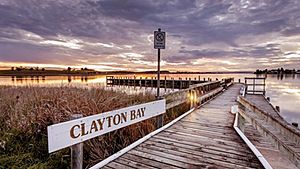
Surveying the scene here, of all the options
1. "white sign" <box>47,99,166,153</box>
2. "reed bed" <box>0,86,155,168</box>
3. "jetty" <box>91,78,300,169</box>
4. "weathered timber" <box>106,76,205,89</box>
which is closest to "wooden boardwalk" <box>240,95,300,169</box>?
"jetty" <box>91,78,300,169</box>

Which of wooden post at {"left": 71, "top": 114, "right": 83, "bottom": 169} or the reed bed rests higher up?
wooden post at {"left": 71, "top": 114, "right": 83, "bottom": 169}

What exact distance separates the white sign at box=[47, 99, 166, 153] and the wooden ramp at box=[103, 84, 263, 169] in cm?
59

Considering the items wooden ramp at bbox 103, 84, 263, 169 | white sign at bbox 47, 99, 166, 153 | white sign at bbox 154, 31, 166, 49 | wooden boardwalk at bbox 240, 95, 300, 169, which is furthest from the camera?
white sign at bbox 154, 31, 166, 49

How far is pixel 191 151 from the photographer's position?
11.7ft

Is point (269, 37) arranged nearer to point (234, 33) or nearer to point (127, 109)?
point (234, 33)

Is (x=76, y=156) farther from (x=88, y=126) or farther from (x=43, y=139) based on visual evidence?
(x=43, y=139)

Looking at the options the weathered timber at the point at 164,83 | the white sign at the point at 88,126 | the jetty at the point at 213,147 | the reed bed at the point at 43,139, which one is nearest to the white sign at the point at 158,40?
the jetty at the point at 213,147

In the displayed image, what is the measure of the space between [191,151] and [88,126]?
1.99 meters

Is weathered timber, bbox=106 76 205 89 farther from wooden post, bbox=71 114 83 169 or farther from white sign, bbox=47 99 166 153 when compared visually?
wooden post, bbox=71 114 83 169

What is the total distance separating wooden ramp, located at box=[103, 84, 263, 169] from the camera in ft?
10.0

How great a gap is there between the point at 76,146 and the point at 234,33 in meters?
19.3

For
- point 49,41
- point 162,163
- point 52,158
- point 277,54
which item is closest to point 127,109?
point 162,163

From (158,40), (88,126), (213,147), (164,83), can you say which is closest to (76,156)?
(88,126)

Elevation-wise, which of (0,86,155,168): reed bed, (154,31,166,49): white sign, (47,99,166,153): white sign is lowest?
(0,86,155,168): reed bed
